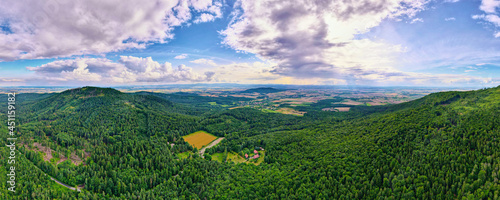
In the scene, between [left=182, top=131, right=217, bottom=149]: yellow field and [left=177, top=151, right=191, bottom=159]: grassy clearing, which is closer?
[left=177, top=151, right=191, bottom=159]: grassy clearing

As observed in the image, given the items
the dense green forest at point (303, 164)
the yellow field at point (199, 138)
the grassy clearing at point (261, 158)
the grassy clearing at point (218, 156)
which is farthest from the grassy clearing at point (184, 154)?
the grassy clearing at point (261, 158)

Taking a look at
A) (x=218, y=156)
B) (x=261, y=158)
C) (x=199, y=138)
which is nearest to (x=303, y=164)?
(x=261, y=158)

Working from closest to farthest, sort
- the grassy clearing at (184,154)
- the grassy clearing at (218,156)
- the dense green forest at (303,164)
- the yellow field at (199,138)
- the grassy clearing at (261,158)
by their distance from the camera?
the dense green forest at (303,164) < the grassy clearing at (261,158) < the grassy clearing at (218,156) < the grassy clearing at (184,154) < the yellow field at (199,138)

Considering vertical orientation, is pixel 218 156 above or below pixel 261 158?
below

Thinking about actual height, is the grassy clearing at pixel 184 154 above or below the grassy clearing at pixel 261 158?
below

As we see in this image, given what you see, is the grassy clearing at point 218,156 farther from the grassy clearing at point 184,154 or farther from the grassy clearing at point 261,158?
the grassy clearing at point 261,158

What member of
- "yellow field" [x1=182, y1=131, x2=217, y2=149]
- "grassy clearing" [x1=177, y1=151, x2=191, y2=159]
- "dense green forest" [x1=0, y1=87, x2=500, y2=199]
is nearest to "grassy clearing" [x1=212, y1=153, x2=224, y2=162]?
"dense green forest" [x1=0, y1=87, x2=500, y2=199]

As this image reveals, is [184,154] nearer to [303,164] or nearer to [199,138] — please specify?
[199,138]

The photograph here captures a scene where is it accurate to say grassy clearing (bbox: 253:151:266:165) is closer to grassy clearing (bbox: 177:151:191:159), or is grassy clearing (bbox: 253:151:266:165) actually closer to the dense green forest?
the dense green forest

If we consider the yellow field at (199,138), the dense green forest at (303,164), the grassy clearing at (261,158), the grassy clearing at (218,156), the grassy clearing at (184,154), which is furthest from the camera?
the yellow field at (199,138)
